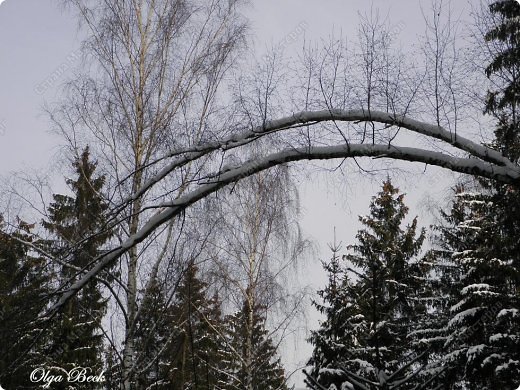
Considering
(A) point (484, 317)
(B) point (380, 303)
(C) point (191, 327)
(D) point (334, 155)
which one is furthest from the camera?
(B) point (380, 303)

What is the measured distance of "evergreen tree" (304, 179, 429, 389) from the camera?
1052 cm

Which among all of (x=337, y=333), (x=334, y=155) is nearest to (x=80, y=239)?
(x=334, y=155)

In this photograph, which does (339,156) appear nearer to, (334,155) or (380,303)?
(334,155)

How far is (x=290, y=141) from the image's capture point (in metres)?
3.72

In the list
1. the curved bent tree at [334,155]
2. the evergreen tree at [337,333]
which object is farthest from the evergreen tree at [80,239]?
the evergreen tree at [337,333]

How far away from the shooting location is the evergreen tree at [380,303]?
10.5 m

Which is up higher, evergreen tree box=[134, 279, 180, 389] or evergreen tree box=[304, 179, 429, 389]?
evergreen tree box=[304, 179, 429, 389]

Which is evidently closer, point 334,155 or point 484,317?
point 334,155

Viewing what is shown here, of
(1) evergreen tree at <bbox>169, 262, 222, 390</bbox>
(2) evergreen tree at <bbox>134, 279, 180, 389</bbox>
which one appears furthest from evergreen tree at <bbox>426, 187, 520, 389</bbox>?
(2) evergreen tree at <bbox>134, 279, 180, 389</bbox>

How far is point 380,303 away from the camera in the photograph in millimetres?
12078

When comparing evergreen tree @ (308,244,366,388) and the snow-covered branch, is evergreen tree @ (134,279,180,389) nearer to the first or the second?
the snow-covered branch

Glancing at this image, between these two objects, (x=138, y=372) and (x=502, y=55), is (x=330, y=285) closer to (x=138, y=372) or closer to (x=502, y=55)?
(x=138, y=372)

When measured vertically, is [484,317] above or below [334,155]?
above

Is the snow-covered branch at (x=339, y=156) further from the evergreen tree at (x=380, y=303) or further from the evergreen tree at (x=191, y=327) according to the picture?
the evergreen tree at (x=380, y=303)
